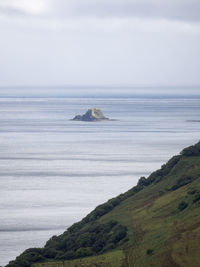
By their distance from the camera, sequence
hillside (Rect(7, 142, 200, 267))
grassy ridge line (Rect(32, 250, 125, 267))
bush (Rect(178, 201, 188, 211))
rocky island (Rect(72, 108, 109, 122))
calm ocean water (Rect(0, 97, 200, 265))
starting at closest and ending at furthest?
1. hillside (Rect(7, 142, 200, 267))
2. grassy ridge line (Rect(32, 250, 125, 267))
3. bush (Rect(178, 201, 188, 211))
4. calm ocean water (Rect(0, 97, 200, 265))
5. rocky island (Rect(72, 108, 109, 122))

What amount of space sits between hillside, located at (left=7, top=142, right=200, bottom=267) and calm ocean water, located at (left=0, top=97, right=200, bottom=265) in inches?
247

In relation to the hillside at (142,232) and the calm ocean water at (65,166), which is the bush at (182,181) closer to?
the hillside at (142,232)

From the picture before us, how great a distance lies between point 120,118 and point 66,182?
12286cm

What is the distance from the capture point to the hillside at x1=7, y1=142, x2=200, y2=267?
28.3 m

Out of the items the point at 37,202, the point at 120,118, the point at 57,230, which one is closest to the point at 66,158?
the point at 37,202

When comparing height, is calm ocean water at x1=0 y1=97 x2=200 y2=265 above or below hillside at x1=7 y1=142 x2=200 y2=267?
above

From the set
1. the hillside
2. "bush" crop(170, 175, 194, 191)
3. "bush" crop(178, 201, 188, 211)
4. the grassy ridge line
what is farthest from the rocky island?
the grassy ridge line

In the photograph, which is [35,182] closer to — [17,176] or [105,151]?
[17,176]

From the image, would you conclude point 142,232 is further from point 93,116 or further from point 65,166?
point 93,116

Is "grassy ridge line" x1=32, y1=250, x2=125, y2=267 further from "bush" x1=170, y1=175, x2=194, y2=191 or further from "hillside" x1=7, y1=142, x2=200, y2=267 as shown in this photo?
"bush" x1=170, y1=175, x2=194, y2=191

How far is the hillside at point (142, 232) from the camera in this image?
28.3 meters

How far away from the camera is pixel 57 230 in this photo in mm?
47688

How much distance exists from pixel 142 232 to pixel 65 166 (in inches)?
2122

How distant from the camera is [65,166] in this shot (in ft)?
286
